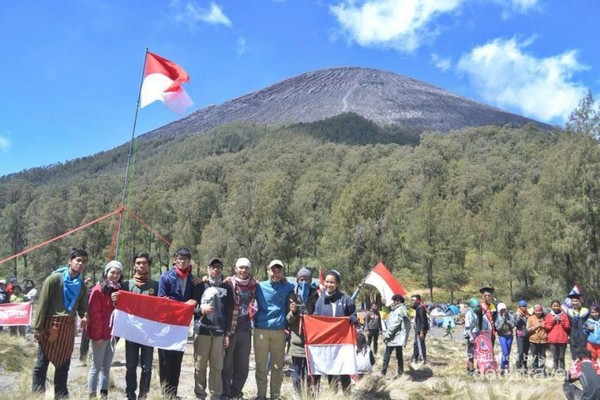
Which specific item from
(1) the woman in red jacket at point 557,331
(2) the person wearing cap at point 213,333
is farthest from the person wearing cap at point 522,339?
(2) the person wearing cap at point 213,333

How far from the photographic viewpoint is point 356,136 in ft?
482

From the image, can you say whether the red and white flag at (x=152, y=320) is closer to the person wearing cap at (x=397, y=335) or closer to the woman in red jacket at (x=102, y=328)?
the woman in red jacket at (x=102, y=328)

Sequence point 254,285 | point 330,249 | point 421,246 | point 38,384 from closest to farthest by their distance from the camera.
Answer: point 38,384 → point 254,285 → point 330,249 → point 421,246

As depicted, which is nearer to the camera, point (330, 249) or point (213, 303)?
point (213, 303)

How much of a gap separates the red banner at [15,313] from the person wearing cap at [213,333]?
30.1ft

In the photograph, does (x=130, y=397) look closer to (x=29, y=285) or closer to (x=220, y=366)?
(x=220, y=366)

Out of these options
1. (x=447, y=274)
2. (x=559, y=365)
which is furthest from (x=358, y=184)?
(x=559, y=365)

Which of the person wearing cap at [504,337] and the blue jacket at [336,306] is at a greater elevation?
the blue jacket at [336,306]

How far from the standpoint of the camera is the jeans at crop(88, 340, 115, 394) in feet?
19.5

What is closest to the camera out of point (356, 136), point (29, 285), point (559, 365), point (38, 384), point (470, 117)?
point (38, 384)

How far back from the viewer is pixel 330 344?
700 cm

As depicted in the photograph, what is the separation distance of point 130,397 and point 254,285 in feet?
6.76

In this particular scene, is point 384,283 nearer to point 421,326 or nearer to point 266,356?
point 421,326

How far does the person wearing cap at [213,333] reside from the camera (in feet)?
20.6
